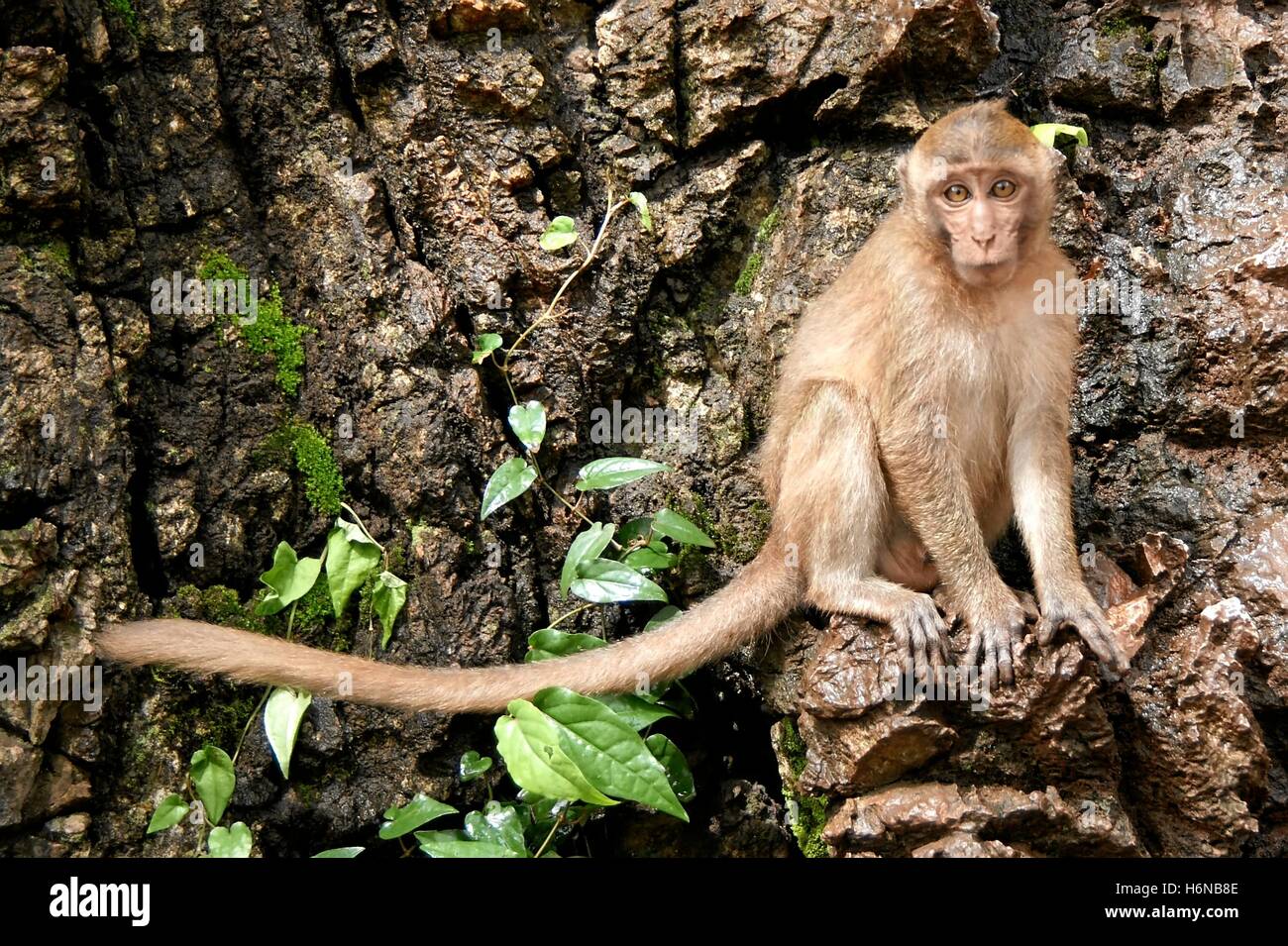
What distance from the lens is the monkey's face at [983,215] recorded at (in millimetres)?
5004

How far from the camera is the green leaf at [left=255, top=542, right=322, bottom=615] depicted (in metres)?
5.62

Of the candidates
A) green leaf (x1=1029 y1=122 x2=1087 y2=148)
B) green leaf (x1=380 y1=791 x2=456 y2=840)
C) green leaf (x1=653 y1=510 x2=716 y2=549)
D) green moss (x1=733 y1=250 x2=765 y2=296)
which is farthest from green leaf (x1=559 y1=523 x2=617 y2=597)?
green leaf (x1=1029 y1=122 x2=1087 y2=148)

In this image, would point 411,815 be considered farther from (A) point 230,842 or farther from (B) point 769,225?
(B) point 769,225

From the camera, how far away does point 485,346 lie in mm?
6234

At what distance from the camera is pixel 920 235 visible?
213 inches

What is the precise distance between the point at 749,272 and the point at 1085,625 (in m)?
2.90

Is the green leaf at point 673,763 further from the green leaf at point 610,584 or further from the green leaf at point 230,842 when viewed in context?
the green leaf at point 230,842

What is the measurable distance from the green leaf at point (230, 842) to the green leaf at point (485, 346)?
2.71 m

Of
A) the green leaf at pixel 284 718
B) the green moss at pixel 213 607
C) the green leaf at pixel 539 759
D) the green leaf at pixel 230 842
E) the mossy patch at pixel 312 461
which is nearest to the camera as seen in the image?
the green leaf at pixel 539 759

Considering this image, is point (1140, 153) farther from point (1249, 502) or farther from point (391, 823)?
point (391, 823)

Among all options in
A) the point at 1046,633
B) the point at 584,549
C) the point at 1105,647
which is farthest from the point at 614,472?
the point at 1105,647

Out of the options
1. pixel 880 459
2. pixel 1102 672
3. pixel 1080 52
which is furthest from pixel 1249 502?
pixel 1080 52

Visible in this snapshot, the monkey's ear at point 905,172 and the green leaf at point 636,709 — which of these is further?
the green leaf at point 636,709

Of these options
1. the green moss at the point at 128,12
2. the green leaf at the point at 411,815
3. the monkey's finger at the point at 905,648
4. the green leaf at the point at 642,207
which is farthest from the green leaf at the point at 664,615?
the green moss at the point at 128,12
